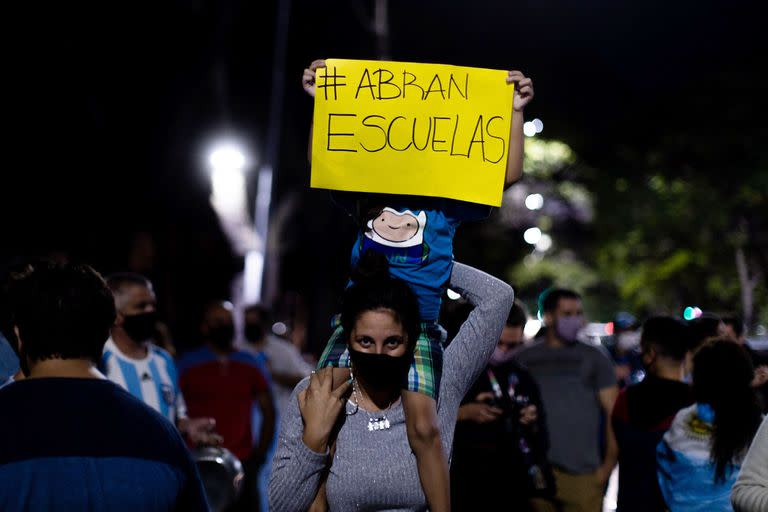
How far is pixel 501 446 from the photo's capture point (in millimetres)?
6402

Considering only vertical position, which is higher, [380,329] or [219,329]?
[380,329]

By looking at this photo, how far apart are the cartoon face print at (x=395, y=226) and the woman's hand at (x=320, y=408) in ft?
1.89

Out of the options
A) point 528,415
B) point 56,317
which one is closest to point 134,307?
point 528,415

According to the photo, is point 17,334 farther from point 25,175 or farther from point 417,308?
point 25,175

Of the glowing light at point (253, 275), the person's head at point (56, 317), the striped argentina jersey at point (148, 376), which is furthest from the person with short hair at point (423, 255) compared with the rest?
the glowing light at point (253, 275)

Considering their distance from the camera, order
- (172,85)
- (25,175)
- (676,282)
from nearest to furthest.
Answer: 1. (25,175)
2. (172,85)
3. (676,282)

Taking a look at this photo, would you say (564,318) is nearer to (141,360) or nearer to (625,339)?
(141,360)

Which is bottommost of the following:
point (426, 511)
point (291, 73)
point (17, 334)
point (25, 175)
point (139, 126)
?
point (426, 511)

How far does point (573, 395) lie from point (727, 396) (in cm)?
287

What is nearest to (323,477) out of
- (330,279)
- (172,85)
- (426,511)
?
(426,511)

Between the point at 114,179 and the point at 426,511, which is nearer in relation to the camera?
the point at 426,511

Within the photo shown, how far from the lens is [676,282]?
118 feet

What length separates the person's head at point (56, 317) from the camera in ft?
10.4

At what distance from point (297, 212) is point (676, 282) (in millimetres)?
12395
